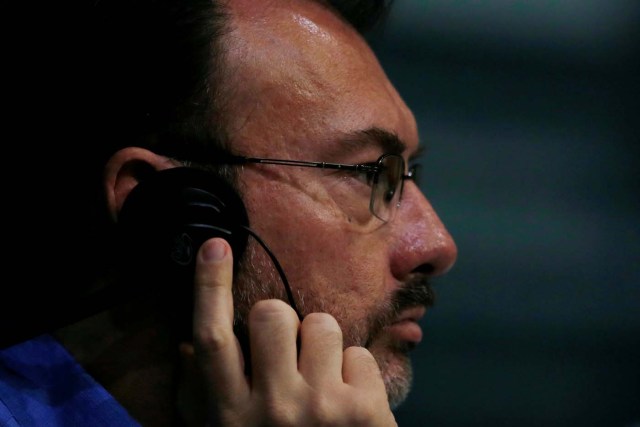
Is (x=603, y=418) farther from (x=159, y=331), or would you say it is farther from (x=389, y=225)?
(x=159, y=331)

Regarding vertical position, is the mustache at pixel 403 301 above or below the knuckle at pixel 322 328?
below

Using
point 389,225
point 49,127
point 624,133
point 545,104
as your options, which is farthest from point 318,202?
point 624,133

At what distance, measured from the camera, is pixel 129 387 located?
1.07 meters

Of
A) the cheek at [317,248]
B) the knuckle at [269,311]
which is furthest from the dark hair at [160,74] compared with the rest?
the knuckle at [269,311]

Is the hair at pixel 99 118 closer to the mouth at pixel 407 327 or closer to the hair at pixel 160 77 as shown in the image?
the hair at pixel 160 77

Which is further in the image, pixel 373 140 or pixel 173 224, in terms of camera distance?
pixel 373 140

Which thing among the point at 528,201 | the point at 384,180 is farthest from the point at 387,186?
the point at 528,201

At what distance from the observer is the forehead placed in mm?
1083

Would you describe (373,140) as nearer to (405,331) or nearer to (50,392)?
(405,331)

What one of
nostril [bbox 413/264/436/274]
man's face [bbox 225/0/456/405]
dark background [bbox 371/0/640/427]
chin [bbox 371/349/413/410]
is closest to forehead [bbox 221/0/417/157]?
man's face [bbox 225/0/456/405]

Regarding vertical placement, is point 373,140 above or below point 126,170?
above

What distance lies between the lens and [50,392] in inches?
40.8

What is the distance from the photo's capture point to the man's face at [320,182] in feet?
3.51

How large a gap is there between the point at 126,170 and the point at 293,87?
0.27 m
